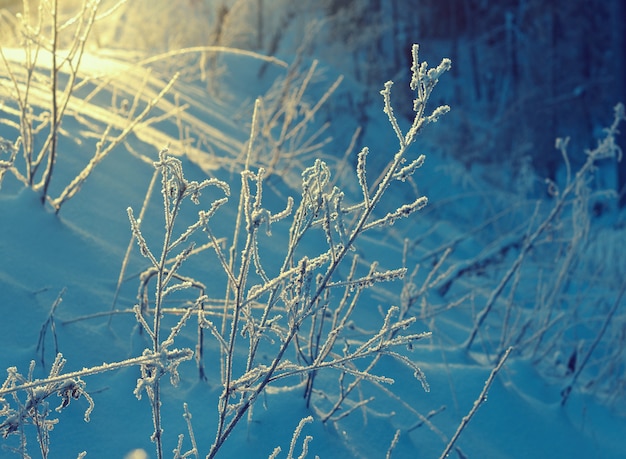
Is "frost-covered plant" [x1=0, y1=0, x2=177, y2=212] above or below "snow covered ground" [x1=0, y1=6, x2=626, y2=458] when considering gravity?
above

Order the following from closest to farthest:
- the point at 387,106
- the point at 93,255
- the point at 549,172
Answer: the point at 387,106, the point at 93,255, the point at 549,172

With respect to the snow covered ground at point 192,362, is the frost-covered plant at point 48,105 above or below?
above

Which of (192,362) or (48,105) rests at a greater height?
(48,105)

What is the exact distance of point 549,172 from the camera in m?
11.2

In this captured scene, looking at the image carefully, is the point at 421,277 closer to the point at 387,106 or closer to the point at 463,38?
the point at 387,106

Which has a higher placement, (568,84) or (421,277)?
(568,84)

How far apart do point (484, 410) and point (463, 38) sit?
16324 millimetres

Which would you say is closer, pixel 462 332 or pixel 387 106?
pixel 387 106

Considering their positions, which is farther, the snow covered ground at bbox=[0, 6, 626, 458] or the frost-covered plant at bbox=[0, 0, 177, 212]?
the frost-covered plant at bbox=[0, 0, 177, 212]

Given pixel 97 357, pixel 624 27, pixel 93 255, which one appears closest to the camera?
pixel 97 357

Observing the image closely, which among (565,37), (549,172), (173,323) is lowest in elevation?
(173,323)

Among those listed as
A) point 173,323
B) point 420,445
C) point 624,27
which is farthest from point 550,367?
point 624,27

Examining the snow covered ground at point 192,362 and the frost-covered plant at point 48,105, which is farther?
the frost-covered plant at point 48,105

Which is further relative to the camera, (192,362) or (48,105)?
(48,105)
